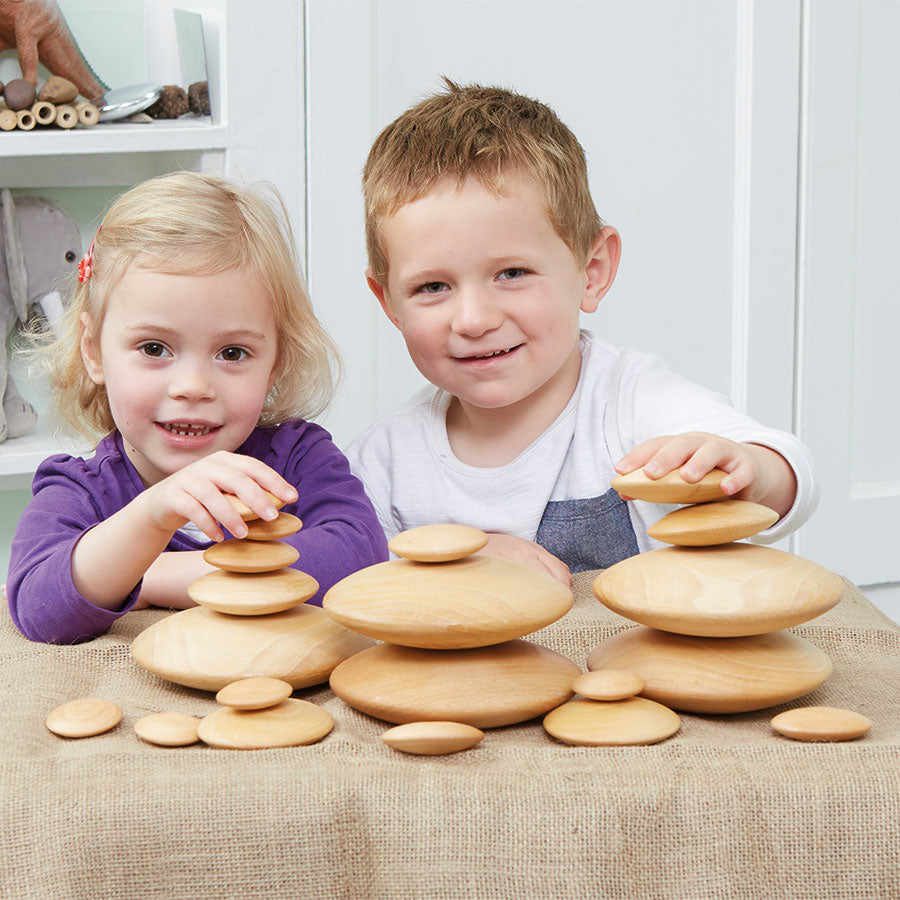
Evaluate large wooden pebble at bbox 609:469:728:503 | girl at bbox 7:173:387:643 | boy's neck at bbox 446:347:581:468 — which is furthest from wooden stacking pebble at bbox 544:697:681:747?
boy's neck at bbox 446:347:581:468

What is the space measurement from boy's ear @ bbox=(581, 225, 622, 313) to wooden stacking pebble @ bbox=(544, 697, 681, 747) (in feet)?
2.17

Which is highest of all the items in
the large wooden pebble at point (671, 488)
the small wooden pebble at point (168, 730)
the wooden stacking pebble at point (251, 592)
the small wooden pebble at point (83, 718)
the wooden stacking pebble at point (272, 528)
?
the large wooden pebble at point (671, 488)

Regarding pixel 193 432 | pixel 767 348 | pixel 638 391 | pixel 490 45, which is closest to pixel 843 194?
pixel 767 348

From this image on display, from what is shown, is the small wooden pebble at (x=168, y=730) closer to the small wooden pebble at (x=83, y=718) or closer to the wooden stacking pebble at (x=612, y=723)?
the small wooden pebble at (x=83, y=718)

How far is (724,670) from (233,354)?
1.88 ft

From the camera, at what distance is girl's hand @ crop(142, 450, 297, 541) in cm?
72

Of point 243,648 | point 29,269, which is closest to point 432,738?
point 243,648

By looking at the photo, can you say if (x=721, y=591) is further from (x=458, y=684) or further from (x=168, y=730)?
(x=168, y=730)

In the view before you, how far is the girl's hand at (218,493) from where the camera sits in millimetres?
719

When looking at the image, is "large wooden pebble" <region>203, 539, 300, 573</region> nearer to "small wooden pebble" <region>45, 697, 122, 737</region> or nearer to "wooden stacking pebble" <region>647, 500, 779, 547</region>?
"small wooden pebble" <region>45, 697, 122, 737</region>

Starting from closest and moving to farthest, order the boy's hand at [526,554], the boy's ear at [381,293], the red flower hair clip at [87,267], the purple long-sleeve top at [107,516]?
1. the purple long-sleeve top at [107,516]
2. the boy's hand at [526,554]
3. the red flower hair clip at [87,267]
4. the boy's ear at [381,293]

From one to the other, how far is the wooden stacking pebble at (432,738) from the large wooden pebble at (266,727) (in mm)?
43

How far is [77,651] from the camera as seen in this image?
76cm

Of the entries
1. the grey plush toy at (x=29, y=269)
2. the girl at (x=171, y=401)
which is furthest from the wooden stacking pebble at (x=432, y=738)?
the grey plush toy at (x=29, y=269)
